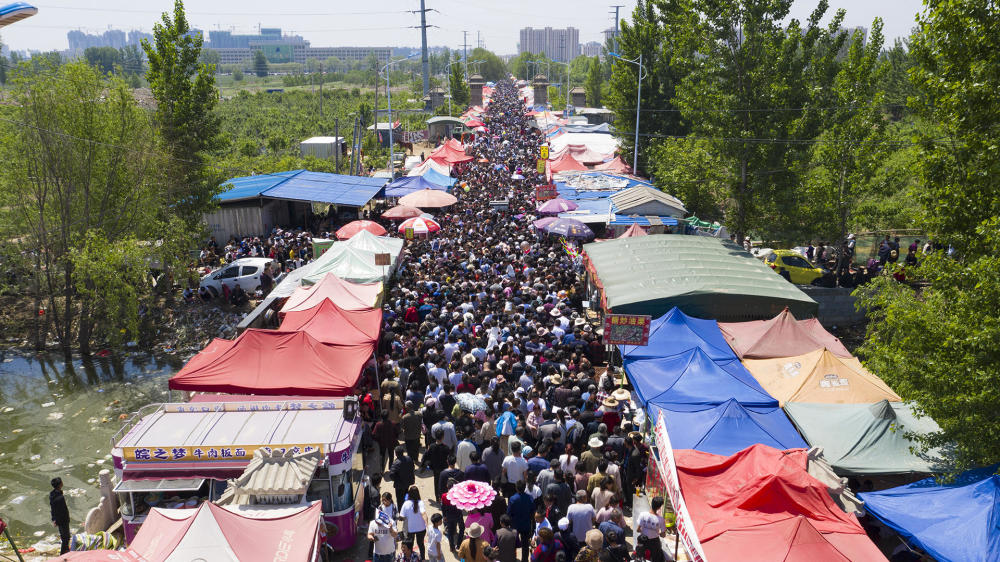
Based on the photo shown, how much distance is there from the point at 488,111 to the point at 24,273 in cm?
7186

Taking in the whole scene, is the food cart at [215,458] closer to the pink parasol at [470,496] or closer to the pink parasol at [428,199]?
the pink parasol at [470,496]

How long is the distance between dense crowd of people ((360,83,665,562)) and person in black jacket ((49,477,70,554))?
434 centimetres

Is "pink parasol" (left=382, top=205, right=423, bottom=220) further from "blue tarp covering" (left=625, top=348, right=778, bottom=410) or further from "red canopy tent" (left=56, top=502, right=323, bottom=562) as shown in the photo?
"red canopy tent" (left=56, top=502, right=323, bottom=562)

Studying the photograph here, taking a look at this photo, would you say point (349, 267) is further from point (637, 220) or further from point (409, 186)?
point (409, 186)

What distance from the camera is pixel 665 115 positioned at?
35.7 m

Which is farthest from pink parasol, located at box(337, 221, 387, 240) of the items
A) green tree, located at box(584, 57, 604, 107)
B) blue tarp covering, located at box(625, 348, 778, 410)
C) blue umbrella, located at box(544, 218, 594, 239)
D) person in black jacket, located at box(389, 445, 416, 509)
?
green tree, located at box(584, 57, 604, 107)

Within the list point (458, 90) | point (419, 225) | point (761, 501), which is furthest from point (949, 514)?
point (458, 90)

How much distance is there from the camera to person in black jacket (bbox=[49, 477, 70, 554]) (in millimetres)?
9633

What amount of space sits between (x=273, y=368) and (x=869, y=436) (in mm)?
9325

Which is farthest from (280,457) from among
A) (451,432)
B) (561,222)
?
(561,222)

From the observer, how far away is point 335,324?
44.3 feet

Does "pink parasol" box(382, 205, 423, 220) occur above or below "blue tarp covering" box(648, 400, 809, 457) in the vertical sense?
above

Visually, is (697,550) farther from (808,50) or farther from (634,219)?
(808,50)

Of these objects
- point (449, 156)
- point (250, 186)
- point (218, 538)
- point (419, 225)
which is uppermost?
point (449, 156)
